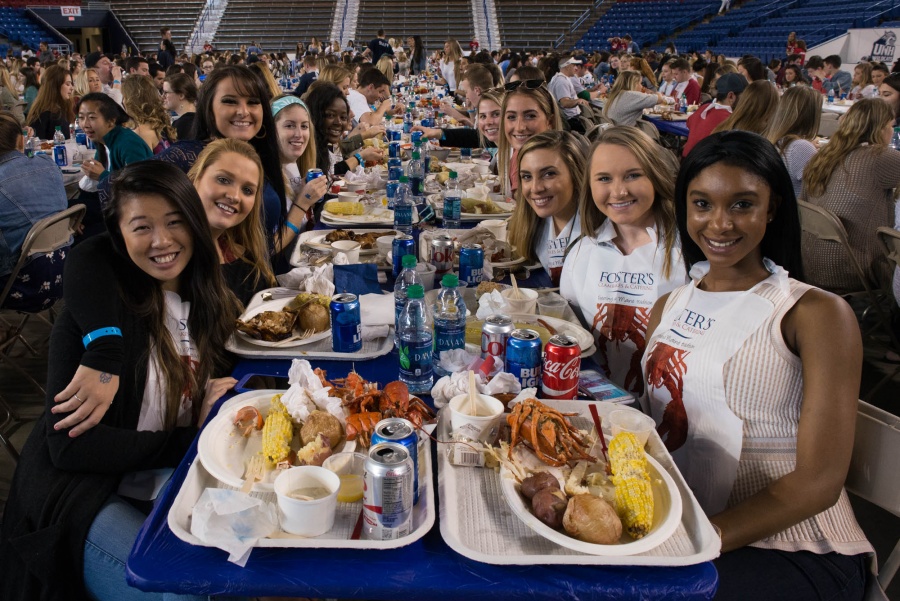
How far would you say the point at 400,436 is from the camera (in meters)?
1.26

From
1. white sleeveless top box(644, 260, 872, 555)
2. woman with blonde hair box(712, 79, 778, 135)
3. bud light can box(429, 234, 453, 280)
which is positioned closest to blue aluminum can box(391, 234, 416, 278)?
bud light can box(429, 234, 453, 280)

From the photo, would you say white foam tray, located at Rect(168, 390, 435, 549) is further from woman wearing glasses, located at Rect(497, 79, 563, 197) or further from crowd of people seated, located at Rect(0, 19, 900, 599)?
woman wearing glasses, located at Rect(497, 79, 563, 197)

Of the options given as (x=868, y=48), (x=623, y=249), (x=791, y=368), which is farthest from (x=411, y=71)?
(x=791, y=368)

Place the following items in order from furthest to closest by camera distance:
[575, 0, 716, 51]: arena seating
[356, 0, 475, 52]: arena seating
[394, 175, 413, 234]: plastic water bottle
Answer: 1. [356, 0, 475, 52]: arena seating
2. [575, 0, 716, 51]: arena seating
3. [394, 175, 413, 234]: plastic water bottle

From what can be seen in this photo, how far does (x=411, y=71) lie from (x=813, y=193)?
1197cm

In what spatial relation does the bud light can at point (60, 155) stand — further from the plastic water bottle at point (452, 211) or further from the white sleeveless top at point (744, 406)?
the white sleeveless top at point (744, 406)

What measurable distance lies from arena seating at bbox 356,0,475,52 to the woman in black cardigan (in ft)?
86.8

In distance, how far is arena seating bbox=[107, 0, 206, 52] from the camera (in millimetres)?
26641

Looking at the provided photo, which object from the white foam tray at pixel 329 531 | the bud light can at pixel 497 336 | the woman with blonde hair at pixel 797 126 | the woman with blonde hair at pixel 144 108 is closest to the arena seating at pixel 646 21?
the woman with blonde hair at pixel 797 126

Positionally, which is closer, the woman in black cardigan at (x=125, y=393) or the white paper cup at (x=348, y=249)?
the woman in black cardigan at (x=125, y=393)

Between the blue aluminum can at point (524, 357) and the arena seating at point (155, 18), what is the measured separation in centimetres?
2860

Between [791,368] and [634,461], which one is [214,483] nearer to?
[634,461]

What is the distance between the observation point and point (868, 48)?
53.1 feet

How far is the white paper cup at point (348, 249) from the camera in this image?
9.04 ft
